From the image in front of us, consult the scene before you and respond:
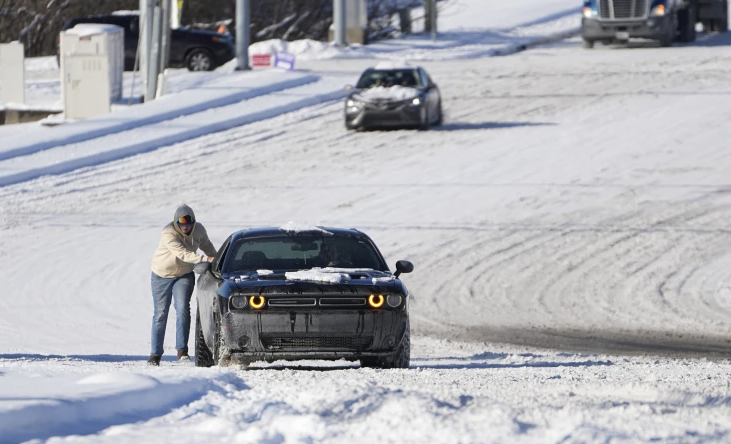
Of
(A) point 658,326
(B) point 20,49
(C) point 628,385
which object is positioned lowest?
(A) point 658,326

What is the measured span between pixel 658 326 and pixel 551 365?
4.28 m

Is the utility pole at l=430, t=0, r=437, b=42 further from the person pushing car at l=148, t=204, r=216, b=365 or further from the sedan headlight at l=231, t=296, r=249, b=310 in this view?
the sedan headlight at l=231, t=296, r=249, b=310

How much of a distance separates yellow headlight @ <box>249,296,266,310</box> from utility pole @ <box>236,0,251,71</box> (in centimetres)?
2532

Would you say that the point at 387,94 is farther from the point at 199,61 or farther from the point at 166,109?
the point at 199,61

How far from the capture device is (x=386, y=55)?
3947 centimetres

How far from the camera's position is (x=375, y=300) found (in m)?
10.2

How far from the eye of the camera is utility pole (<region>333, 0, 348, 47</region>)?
4050 cm

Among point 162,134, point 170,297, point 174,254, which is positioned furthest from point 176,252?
point 162,134

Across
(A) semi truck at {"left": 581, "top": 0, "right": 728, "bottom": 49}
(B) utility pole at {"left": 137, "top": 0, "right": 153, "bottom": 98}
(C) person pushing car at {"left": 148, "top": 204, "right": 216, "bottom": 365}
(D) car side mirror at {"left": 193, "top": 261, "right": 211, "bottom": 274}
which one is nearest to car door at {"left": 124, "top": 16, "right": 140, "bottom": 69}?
(B) utility pole at {"left": 137, "top": 0, "right": 153, "bottom": 98}

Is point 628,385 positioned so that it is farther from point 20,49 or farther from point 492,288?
point 20,49

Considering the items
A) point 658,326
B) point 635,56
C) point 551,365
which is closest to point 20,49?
point 635,56

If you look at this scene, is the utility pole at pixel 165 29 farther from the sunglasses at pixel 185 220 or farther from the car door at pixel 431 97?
the sunglasses at pixel 185 220

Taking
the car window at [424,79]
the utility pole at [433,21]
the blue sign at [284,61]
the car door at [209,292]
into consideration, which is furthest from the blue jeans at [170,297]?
the utility pole at [433,21]

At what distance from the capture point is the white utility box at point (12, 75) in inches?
1273
